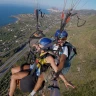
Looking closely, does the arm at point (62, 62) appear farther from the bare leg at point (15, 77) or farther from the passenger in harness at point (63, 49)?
the bare leg at point (15, 77)

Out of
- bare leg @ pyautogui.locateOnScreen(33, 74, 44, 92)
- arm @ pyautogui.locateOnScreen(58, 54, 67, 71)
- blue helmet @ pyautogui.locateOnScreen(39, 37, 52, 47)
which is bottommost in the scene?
bare leg @ pyautogui.locateOnScreen(33, 74, 44, 92)

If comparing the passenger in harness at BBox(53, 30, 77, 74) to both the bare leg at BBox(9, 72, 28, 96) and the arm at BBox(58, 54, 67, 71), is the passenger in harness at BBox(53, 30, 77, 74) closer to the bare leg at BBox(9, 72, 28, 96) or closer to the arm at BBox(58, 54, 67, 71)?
the arm at BBox(58, 54, 67, 71)

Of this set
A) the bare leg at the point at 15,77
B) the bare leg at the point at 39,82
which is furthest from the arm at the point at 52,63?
the bare leg at the point at 15,77

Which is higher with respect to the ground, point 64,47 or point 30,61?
point 64,47

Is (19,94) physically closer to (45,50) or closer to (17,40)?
(45,50)

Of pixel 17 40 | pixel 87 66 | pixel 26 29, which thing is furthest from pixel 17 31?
pixel 87 66

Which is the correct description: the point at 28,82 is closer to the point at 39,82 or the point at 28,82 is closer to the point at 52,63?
the point at 39,82

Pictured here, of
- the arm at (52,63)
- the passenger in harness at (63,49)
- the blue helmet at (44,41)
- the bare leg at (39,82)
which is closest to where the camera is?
the arm at (52,63)

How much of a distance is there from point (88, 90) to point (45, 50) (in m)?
37.5

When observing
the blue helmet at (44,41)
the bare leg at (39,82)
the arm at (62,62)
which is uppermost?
the blue helmet at (44,41)

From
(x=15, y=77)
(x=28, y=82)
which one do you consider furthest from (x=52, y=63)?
(x=15, y=77)

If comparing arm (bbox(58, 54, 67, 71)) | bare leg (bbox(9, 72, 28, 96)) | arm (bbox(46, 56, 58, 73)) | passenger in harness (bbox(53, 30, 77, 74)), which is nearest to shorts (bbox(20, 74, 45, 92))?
bare leg (bbox(9, 72, 28, 96))

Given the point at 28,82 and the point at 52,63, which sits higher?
the point at 52,63

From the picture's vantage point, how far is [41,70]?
5965mm
